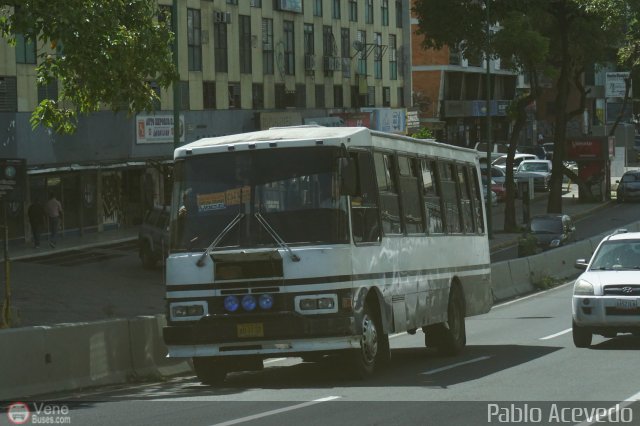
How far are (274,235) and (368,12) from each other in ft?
196

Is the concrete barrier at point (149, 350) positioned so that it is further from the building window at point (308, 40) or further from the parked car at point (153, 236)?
the building window at point (308, 40)

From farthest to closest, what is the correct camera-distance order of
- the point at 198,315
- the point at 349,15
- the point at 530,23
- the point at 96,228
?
the point at 349,15, the point at 530,23, the point at 96,228, the point at 198,315

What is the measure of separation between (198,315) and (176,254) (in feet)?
2.69

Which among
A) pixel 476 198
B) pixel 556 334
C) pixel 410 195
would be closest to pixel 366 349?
pixel 410 195

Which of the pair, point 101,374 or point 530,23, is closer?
point 101,374

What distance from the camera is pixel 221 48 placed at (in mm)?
60000

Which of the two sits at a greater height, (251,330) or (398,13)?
(398,13)

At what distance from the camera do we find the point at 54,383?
1606 cm

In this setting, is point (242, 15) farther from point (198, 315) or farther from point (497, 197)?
point (198, 315)

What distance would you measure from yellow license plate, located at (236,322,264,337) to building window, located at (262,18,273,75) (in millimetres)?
48374

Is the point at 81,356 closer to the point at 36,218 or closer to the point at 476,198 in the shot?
the point at 476,198

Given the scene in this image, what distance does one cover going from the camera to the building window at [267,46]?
63500 mm

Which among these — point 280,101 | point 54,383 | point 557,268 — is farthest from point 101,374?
point 280,101

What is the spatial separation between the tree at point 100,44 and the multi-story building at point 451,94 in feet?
217
